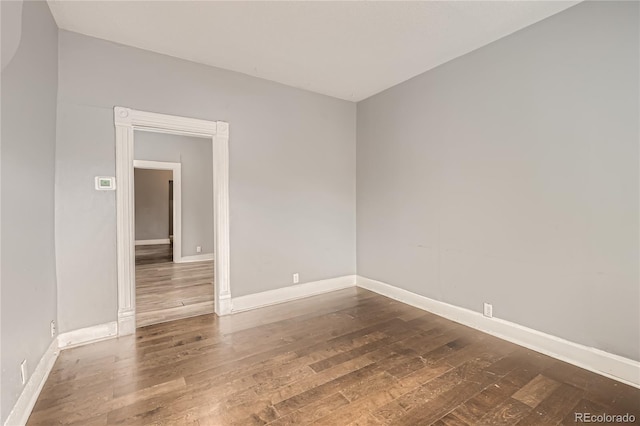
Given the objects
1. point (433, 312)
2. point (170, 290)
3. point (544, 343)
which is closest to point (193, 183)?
point (170, 290)

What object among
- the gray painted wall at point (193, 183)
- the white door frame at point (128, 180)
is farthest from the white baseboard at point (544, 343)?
the gray painted wall at point (193, 183)

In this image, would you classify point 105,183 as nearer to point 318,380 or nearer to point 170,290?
point 170,290

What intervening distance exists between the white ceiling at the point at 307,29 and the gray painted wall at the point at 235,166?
0.91 feet

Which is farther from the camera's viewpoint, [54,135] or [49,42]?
[54,135]

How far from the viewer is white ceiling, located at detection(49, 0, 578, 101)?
2293mm

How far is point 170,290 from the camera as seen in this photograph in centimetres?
435

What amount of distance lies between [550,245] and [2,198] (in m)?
3.87

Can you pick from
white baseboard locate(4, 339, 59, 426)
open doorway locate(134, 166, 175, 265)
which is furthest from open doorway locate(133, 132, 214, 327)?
white baseboard locate(4, 339, 59, 426)

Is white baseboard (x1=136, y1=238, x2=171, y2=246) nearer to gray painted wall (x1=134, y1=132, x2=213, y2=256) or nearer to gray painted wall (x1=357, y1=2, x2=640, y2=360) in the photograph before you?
gray painted wall (x1=134, y1=132, x2=213, y2=256)

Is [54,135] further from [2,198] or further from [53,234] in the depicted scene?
[2,198]

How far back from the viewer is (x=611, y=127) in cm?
215

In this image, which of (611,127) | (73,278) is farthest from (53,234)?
(611,127)

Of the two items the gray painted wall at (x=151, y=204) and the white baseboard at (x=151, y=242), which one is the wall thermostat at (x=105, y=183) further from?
the gray painted wall at (x=151, y=204)

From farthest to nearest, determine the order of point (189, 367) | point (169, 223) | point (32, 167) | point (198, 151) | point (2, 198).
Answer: point (169, 223), point (198, 151), point (189, 367), point (32, 167), point (2, 198)
